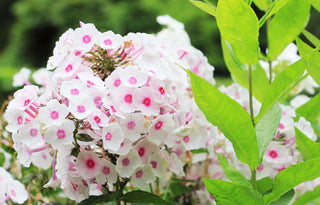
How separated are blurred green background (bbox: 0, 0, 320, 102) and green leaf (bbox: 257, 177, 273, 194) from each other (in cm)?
601

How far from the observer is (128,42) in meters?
0.80

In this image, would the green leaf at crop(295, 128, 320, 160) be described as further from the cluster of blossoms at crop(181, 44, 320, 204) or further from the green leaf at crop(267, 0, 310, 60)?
the green leaf at crop(267, 0, 310, 60)

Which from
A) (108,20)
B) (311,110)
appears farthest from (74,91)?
(108,20)

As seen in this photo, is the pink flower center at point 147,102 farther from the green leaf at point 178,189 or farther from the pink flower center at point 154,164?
the green leaf at point 178,189

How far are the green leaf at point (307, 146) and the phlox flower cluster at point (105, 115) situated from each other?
0.16 metres

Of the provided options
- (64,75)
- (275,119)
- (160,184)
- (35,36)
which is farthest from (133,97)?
(35,36)

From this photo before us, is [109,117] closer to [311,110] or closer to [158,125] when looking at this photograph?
[158,125]

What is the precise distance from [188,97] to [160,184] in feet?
0.83

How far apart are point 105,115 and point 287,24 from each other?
42 cm

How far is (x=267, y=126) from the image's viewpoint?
0.77 meters

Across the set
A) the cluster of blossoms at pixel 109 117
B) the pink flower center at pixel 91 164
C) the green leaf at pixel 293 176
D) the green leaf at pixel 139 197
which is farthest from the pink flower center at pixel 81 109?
the green leaf at pixel 293 176

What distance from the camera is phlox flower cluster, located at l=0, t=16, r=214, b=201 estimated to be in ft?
2.28

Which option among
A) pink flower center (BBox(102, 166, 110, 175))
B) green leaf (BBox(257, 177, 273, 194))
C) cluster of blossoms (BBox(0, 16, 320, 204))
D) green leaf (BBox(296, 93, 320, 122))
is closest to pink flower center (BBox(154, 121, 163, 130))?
cluster of blossoms (BBox(0, 16, 320, 204))

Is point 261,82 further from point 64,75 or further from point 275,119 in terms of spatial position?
point 64,75
